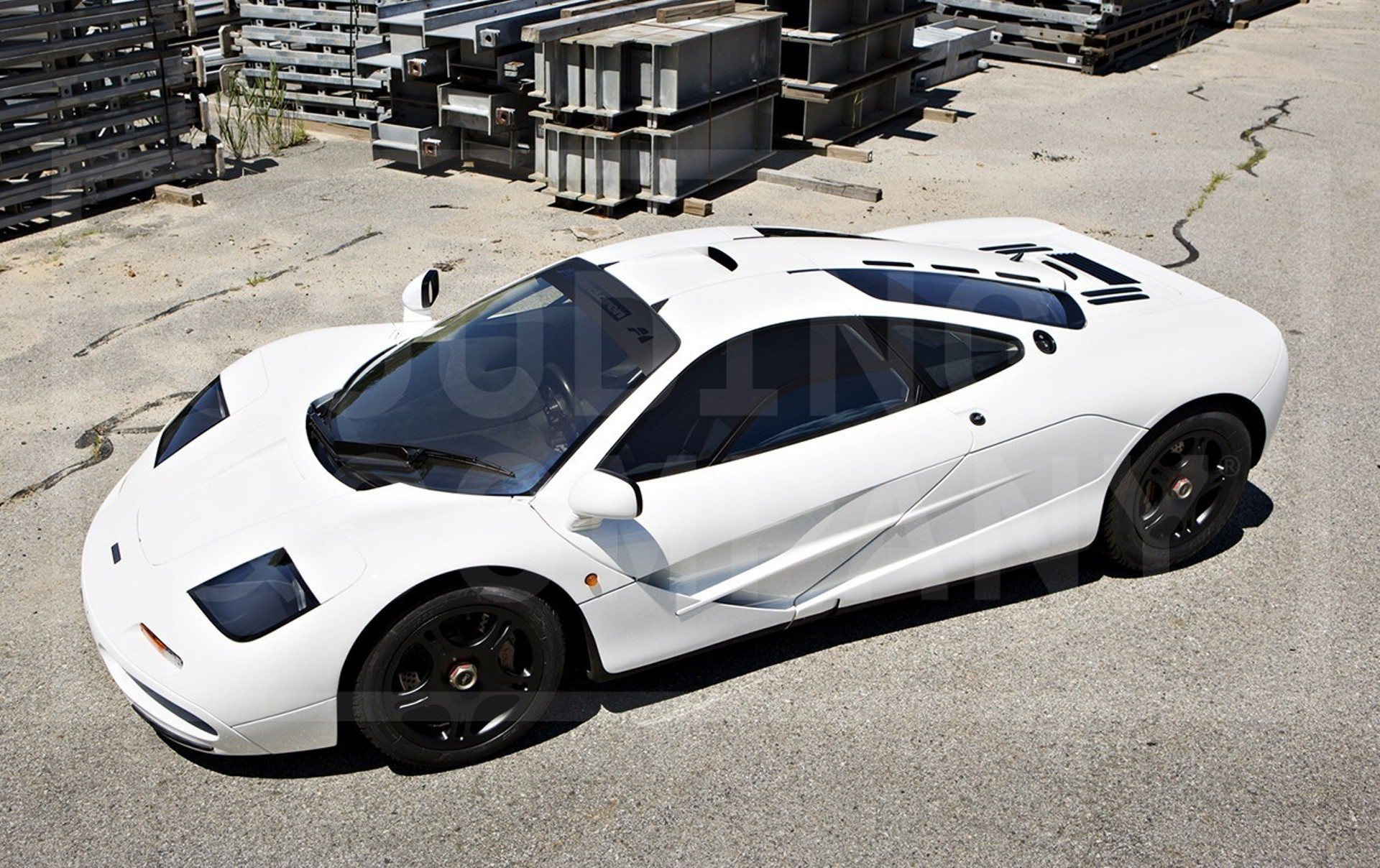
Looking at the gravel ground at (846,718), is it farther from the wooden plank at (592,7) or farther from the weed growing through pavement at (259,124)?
the weed growing through pavement at (259,124)

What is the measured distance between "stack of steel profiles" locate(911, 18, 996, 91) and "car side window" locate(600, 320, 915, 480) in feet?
32.4

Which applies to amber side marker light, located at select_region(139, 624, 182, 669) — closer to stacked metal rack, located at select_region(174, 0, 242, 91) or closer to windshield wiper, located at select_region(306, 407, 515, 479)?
windshield wiper, located at select_region(306, 407, 515, 479)

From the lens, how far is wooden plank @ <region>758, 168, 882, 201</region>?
1038 centimetres

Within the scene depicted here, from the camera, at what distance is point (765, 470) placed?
419 centimetres

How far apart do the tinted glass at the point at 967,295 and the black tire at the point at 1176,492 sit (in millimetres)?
613

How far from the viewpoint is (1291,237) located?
9.51 metres

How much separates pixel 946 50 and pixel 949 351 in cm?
1046

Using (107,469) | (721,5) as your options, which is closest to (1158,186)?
(721,5)

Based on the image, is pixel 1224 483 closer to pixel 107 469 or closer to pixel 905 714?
pixel 905 714

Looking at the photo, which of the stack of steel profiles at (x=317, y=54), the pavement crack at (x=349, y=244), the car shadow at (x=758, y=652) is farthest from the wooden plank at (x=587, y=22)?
the car shadow at (x=758, y=652)

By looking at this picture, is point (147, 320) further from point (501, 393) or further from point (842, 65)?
point (842, 65)

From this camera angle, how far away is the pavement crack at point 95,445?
5812 millimetres

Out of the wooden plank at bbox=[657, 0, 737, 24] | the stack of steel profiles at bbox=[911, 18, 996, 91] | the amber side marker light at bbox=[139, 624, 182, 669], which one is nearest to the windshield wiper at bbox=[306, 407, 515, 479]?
the amber side marker light at bbox=[139, 624, 182, 669]

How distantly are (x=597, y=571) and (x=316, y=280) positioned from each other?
17.3 feet
